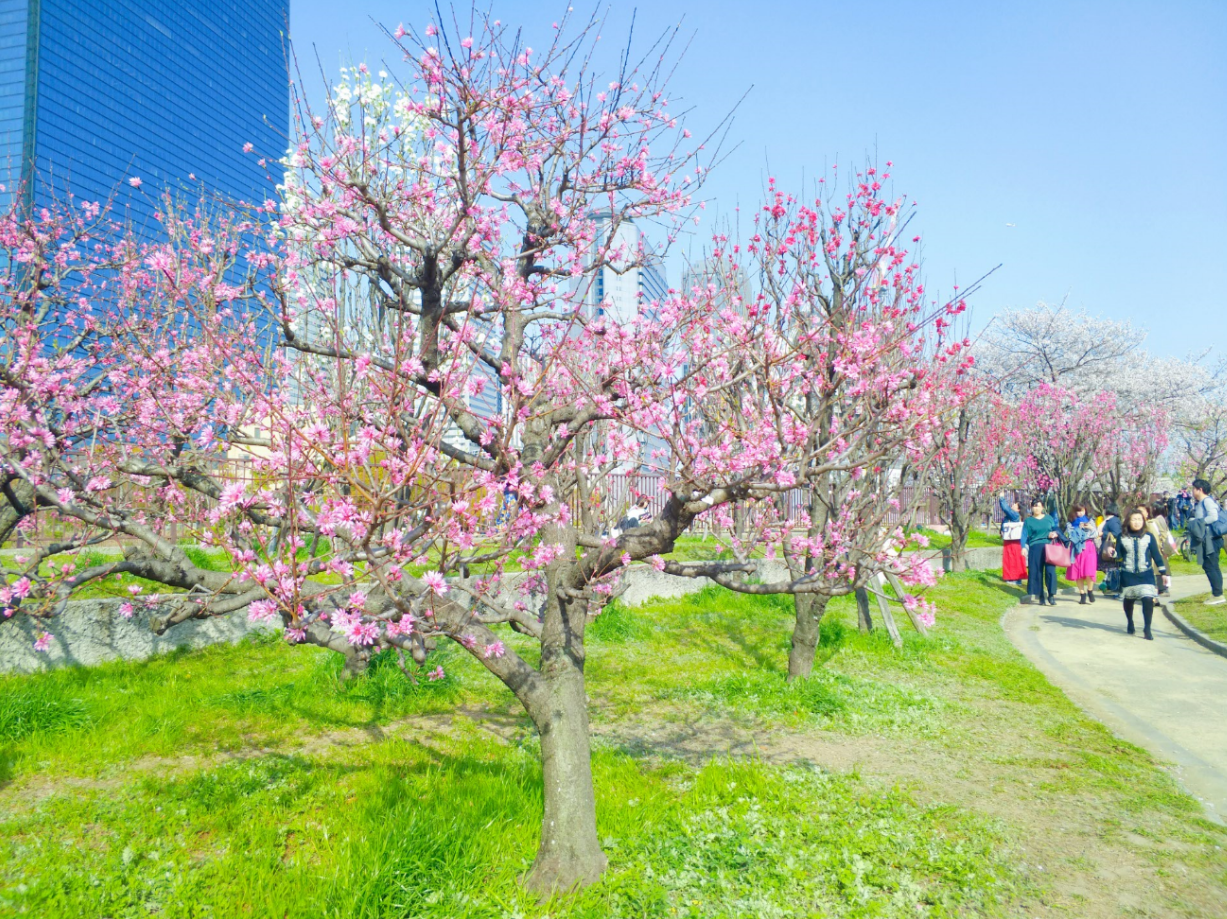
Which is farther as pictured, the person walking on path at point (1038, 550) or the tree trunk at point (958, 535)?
the tree trunk at point (958, 535)

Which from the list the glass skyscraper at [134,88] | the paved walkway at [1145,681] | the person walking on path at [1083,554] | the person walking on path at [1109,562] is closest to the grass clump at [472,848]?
the paved walkway at [1145,681]

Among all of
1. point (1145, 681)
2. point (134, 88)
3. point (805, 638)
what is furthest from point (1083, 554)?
point (134, 88)

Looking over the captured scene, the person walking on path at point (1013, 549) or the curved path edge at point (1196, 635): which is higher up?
the person walking on path at point (1013, 549)

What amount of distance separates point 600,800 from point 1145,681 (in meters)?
7.82

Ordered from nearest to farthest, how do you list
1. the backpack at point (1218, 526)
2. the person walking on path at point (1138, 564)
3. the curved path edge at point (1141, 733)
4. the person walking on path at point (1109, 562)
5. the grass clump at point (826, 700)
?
the curved path edge at point (1141, 733)
the grass clump at point (826, 700)
the person walking on path at point (1138, 564)
the backpack at point (1218, 526)
the person walking on path at point (1109, 562)

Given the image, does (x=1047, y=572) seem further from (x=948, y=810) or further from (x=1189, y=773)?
(x=948, y=810)

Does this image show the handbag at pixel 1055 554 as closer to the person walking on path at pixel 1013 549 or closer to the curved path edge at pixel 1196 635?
the person walking on path at pixel 1013 549

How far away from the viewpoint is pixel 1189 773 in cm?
598

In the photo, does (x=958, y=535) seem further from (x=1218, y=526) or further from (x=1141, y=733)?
(x=1141, y=733)

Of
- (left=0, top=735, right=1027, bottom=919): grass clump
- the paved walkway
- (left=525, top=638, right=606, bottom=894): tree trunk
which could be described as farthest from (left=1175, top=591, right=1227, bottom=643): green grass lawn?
(left=525, top=638, right=606, bottom=894): tree trunk

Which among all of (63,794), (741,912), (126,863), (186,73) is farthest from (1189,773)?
(186,73)

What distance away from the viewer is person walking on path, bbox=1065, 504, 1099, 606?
1551 cm

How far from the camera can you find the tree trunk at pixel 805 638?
787cm

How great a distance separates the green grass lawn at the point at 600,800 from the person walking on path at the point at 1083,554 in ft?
28.6
